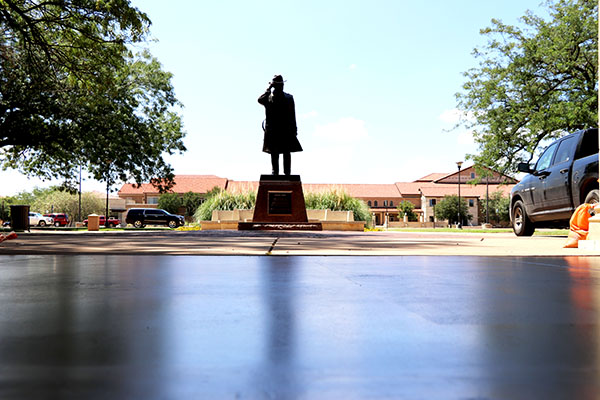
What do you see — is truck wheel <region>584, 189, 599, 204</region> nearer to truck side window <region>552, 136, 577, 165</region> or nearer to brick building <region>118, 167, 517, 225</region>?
truck side window <region>552, 136, 577, 165</region>

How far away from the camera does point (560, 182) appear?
449 inches

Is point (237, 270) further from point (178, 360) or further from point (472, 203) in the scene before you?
point (472, 203)

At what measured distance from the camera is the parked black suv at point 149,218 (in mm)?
42188

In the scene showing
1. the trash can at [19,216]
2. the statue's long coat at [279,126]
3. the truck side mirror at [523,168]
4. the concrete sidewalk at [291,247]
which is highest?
the statue's long coat at [279,126]

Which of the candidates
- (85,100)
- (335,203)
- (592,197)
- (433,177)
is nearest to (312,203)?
(335,203)

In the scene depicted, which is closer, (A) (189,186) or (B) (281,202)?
(B) (281,202)

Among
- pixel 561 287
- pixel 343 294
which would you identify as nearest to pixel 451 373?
pixel 343 294

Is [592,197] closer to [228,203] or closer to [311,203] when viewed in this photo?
[311,203]

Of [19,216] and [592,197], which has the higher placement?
[592,197]

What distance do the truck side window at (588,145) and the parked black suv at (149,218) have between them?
35678 millimetres

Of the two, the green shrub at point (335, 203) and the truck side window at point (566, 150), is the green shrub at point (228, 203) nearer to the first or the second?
the green shrub at point (335, 203)

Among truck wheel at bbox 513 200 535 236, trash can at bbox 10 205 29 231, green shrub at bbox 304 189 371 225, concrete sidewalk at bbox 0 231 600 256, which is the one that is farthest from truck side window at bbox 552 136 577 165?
trash can at bbox 10 205 29 231

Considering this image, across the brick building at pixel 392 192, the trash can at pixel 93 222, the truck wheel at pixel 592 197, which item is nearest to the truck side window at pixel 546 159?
the truck wheel at pixel 592 197

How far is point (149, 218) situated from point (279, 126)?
28.2 m
